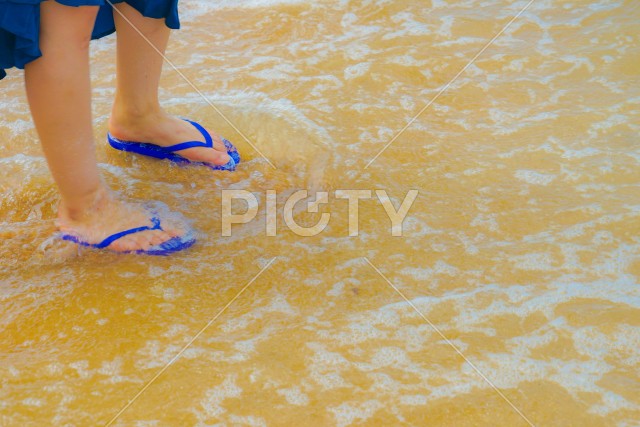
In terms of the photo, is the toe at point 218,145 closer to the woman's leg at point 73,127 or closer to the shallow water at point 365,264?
the shallow water at point 365,264

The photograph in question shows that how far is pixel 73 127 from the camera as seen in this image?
1738 millimetres

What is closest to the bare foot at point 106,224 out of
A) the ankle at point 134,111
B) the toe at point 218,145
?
the ankle at point 134,111

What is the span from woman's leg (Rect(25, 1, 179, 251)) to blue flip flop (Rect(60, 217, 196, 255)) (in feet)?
0.05

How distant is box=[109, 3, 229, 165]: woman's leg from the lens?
2002 mm

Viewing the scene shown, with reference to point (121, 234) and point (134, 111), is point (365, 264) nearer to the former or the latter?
point (121, 234)

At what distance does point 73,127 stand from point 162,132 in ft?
1.91

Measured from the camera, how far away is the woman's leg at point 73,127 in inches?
63.6

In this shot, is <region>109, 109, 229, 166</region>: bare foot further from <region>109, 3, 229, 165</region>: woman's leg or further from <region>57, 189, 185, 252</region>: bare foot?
<region>57, 189, 185, 252</region>: bare foot

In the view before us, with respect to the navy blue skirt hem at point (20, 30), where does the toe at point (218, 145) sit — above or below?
below

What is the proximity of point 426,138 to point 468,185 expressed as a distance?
→ 0.38m

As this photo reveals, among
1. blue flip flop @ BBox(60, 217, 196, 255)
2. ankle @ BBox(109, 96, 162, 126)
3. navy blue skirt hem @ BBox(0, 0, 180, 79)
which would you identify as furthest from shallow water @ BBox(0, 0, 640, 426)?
navy blue skirt hem @ BBox(0, 0, 180, 79)

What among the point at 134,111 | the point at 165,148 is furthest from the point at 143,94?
the point at 165,148

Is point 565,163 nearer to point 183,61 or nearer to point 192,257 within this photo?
point 192,257

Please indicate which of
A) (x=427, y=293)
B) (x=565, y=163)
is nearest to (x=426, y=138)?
(x=565, y=163)
